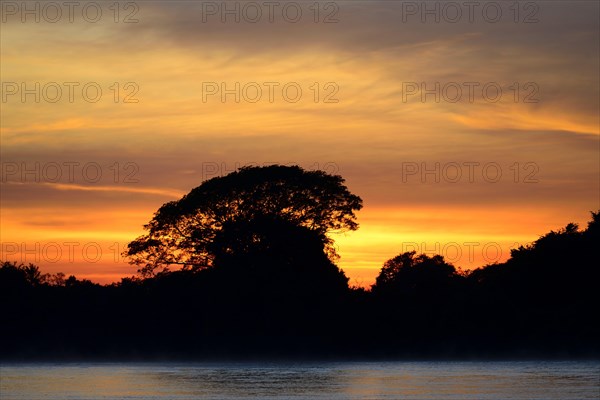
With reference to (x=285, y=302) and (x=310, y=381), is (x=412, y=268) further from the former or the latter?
(x=310, y=381)

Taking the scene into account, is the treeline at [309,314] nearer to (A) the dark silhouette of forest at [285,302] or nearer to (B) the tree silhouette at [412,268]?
(A) the dark silhouette of forest at [285,302]

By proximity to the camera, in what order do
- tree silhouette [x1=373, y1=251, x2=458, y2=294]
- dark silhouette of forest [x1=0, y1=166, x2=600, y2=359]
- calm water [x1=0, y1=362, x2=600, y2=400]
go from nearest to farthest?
calm water [x1=0, y1=362, x2=600, y2=400]
dark silhouette of forest [x1=0, y1=166, x2=600, y2=359]
tree silhouette [x1=373, y1=251, x2=458, y2=294]

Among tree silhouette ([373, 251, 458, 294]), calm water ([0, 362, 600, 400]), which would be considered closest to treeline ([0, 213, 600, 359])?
calm water ([0, 362, 600, 400])

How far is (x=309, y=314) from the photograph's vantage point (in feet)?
319

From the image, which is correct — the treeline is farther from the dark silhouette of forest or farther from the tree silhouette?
the tree silhouette

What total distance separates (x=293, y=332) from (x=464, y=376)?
28418 mm

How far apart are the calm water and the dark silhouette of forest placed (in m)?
6.51

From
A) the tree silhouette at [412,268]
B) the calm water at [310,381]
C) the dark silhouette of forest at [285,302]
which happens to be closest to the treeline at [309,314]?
the dark silhouette of forest at [285,302]

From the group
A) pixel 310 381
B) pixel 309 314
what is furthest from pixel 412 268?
pixel 310 381

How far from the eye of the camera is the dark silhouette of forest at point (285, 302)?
97.1 meters

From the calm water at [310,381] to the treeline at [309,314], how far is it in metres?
6.33

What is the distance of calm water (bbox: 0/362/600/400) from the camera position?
56.7 metres

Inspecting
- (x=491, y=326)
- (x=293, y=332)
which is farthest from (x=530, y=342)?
(x=293, y=332)

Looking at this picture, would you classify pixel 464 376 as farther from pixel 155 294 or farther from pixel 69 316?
pixel 69 316
